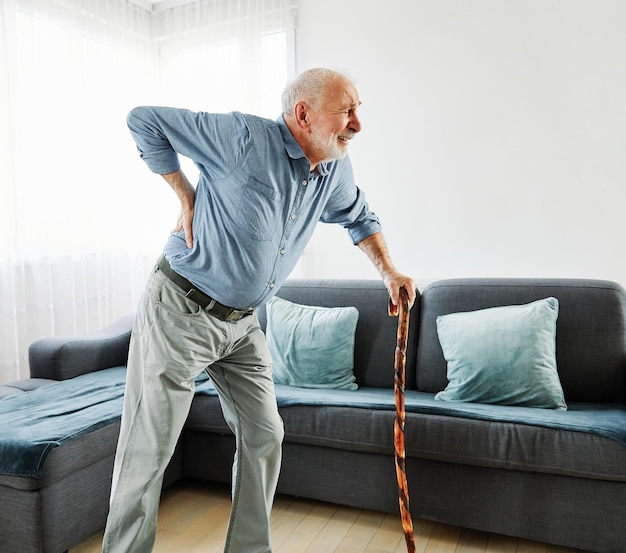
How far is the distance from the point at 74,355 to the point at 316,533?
4.66 ft

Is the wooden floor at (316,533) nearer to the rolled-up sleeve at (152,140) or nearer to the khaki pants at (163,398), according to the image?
the khaki pants at (163,398)

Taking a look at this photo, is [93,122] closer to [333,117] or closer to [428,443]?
[333,117]

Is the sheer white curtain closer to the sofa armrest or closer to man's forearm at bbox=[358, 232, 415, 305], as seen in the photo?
the sofa armrest

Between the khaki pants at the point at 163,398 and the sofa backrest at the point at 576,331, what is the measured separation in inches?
40.8

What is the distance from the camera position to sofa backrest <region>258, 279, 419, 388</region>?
2.69 meters

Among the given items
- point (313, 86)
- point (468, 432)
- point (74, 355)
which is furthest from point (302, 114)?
point (74, 355)

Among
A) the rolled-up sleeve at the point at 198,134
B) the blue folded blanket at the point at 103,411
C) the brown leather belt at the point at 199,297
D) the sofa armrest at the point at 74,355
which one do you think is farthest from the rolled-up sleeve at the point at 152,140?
the sofa armrest at the point at 74,355

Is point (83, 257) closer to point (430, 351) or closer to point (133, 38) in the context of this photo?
point (133, 38)

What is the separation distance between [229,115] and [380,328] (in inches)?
54.9

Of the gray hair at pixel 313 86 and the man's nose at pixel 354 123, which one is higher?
the gray hair at pixel 313 86

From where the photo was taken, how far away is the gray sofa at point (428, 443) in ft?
6.09

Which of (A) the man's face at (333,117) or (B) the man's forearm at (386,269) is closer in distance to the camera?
(A) the man's face at (333,117)

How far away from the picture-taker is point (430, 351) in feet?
8.62

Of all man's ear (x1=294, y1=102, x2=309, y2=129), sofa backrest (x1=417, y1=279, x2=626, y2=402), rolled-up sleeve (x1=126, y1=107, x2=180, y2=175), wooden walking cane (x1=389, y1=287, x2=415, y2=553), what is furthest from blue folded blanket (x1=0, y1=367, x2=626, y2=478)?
man's ear (x1=294, y1=102, x2=309, y2=129)
